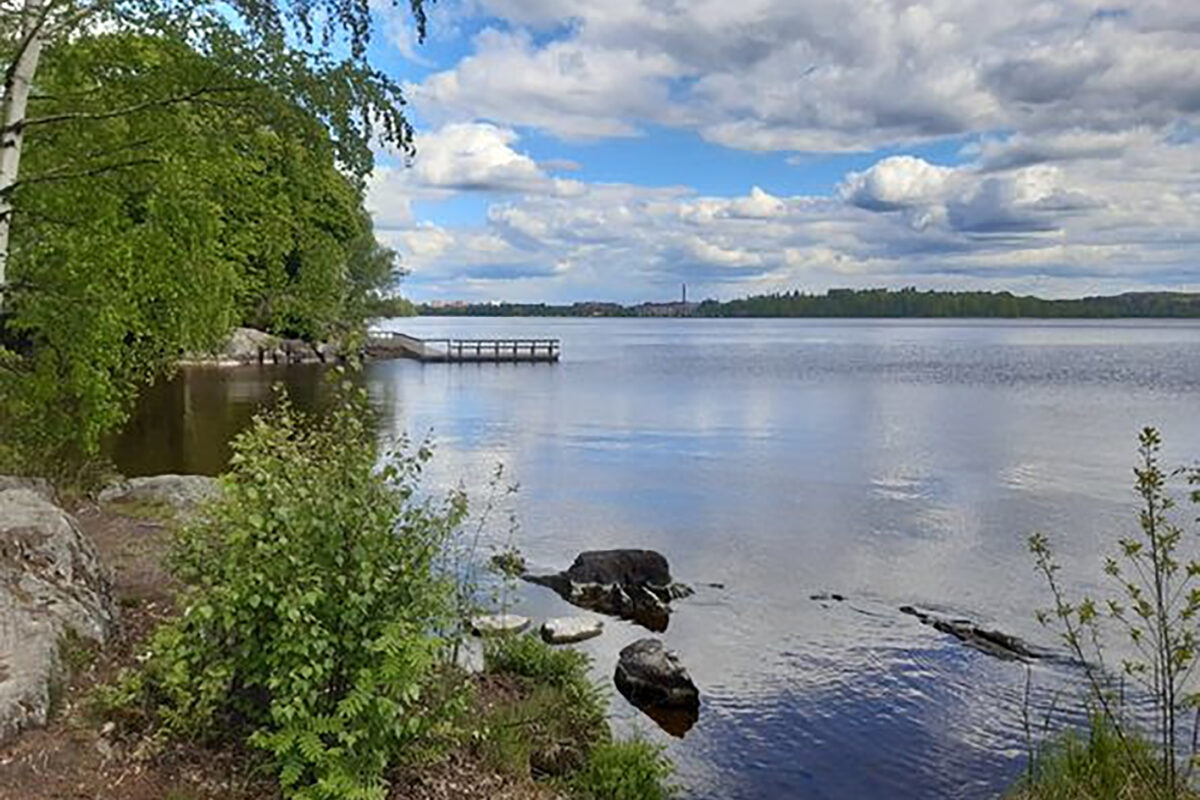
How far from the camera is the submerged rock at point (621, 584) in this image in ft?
51.0

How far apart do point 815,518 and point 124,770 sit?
1876cm

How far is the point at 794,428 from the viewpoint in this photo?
39.5 metres

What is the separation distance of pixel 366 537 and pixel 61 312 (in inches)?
234

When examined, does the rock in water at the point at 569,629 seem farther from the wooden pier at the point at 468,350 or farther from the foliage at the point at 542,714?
the wooden pier at the point at 468,350

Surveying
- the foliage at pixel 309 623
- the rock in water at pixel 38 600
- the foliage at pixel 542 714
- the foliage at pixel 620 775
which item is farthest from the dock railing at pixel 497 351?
the foliage at pixel 309 623

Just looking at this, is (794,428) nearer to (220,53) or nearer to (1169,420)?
(1169,420)

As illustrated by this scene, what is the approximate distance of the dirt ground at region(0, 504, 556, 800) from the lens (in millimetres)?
5250

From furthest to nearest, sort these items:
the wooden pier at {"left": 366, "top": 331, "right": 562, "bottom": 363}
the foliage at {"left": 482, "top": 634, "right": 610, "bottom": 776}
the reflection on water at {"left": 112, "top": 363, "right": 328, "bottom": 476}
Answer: the wooden pier at {"left": 366, "top": 331, "right": 562, "bottom": 363}
the reflection on water at {"left": 112, "top": 363, "right": 328, "bottom": 476}
the foliage at {"left": 482, "top": 634, "right": 610, "bottom": 776}

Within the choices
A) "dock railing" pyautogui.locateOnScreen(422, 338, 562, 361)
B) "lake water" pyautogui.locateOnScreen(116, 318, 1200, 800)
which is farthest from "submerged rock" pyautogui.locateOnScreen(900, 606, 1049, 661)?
"dock railing" pyautogui.locateOnScreen(422, 338, 562, 361)

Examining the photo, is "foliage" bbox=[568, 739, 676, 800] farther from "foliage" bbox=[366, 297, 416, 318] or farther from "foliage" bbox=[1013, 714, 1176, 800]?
"foliage" bbox=[366, 297, 416, 318]

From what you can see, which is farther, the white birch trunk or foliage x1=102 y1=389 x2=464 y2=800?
the white birch trunk

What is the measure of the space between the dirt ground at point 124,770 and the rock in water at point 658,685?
433 cm

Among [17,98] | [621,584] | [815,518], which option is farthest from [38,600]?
[815,518]

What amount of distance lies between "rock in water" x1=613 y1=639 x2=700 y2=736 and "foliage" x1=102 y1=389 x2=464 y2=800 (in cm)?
537
